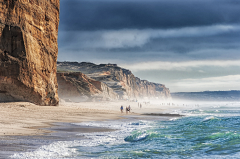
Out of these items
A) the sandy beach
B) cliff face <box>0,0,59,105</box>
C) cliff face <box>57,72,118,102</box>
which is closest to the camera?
the sandy beach

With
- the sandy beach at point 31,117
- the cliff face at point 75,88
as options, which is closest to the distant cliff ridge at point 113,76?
the cliff face at point 75,88

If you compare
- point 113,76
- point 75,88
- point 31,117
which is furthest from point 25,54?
point 113,76

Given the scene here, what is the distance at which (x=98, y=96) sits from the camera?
6806cm

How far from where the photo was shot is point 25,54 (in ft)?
81.0

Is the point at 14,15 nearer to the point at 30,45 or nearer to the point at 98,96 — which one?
the point at 30,45

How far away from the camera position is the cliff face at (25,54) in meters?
23.7

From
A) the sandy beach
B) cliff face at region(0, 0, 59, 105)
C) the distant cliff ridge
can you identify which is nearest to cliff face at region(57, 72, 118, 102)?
the distant cliff ridge

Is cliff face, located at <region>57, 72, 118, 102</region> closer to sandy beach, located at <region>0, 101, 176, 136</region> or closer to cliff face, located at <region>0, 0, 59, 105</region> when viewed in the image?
cliff face, located at <region>0, 0, 59, 105</region>

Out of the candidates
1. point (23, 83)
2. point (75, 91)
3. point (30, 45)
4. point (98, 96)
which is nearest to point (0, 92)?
point (23, 83)

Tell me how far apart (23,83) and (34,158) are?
58.1 feet

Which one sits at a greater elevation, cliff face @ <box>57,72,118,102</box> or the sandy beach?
cliff face @ <box>57,72,118,102</box>

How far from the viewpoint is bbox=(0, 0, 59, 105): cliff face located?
77.8 ft

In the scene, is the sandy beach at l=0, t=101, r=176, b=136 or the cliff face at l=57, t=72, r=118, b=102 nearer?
the sandy beach at l=0, t=101, r=176, b=136

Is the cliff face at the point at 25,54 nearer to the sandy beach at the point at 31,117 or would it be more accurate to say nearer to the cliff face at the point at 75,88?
the sandy beach at the point at 31,117
